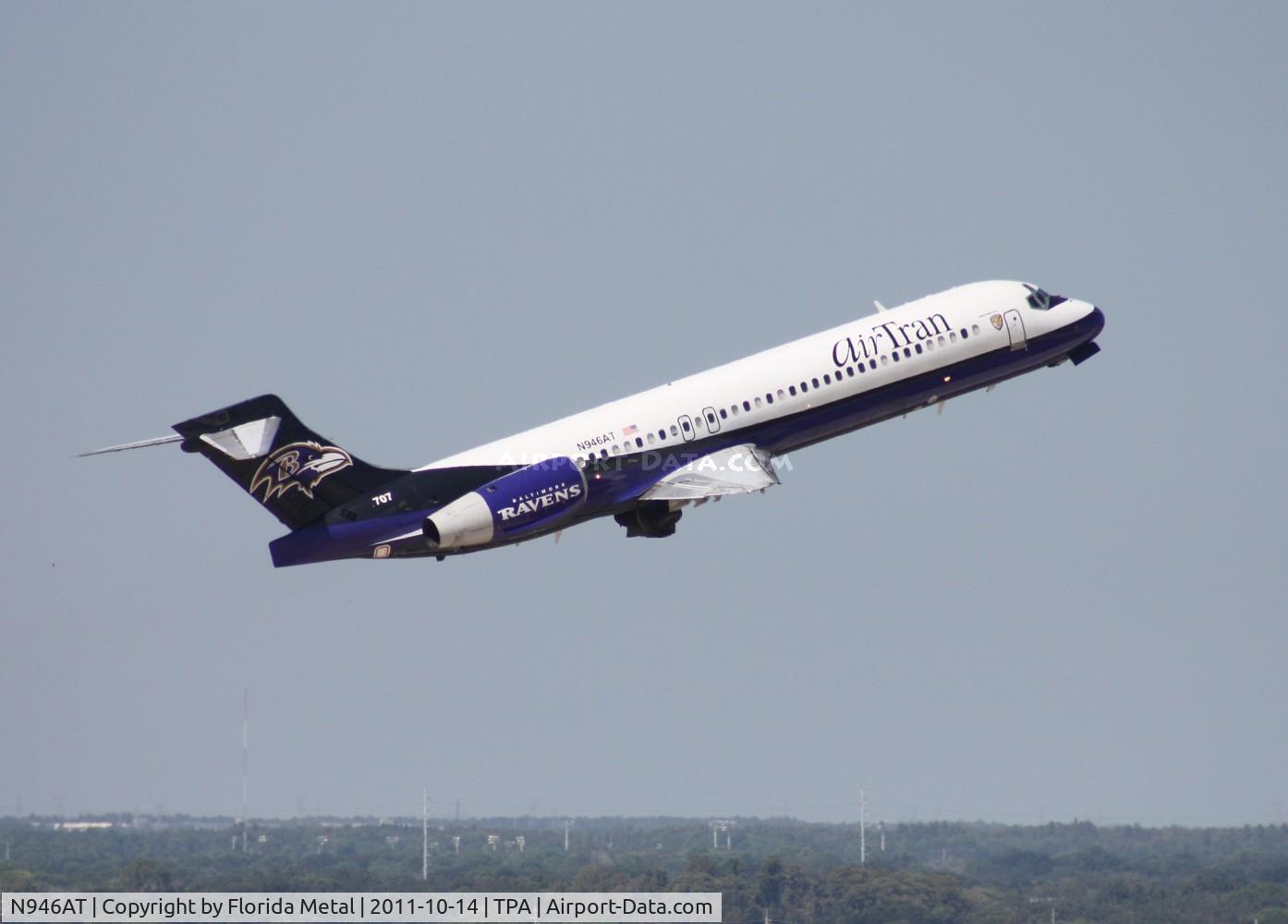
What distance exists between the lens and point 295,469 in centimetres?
6028

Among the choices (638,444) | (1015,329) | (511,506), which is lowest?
(511,506)

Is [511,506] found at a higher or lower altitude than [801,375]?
lower

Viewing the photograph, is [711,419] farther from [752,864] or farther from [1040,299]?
[752,864]

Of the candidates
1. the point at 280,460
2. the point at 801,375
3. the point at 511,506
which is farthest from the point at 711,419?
the point at 280,460

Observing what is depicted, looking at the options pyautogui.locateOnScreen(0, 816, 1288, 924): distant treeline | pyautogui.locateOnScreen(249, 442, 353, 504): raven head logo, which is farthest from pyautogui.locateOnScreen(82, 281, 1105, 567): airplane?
pyautogui.locateOnScreen(0, 816, 1288, 924): distant treeline

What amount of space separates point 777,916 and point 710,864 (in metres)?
5.86

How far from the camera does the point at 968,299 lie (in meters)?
71.2

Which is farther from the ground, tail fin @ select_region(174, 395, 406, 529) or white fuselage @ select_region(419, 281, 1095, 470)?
white fuselage @ select_region(419, 281, 1095, 470)

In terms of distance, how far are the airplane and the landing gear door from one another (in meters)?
0.04

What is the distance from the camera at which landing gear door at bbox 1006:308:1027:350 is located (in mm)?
71625

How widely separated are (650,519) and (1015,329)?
15038 mm

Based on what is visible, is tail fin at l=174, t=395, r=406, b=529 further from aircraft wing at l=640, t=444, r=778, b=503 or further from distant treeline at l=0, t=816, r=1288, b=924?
distant treeline at l=0, t=816, r=1288, b=924

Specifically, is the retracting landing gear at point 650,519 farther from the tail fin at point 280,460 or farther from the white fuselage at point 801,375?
the tail fin at point 280,460

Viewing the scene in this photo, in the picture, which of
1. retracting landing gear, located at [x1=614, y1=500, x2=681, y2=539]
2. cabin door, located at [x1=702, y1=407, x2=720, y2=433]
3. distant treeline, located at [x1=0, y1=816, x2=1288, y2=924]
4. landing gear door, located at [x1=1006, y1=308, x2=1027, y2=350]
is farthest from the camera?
distant treeline, located at [x1=0, y1=816, x2=1288, y2=924]
